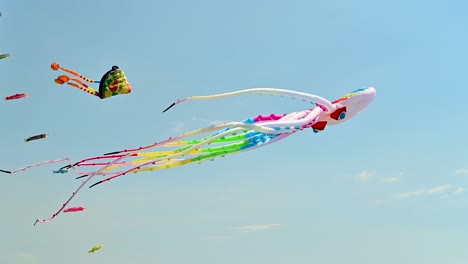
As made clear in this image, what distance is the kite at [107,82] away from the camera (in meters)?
24.0

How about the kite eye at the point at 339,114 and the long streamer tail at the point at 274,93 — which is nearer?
the long streamer tail at the point at 274,93

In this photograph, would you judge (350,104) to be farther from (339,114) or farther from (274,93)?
(274,93)

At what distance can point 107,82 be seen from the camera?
25031mm

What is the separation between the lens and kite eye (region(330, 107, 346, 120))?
80.9 feet

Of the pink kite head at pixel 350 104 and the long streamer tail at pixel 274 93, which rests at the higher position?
the long streamer tail at pixel 274 93

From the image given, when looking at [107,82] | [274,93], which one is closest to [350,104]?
[274,93]

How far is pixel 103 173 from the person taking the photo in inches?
912

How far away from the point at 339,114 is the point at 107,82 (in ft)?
31.4

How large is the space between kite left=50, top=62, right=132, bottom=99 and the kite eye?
872 centimetres

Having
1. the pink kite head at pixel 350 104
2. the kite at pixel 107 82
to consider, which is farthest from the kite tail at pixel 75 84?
the pink kite head at pixel 350 104

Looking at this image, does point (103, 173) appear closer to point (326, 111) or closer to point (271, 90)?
point (271, 90)

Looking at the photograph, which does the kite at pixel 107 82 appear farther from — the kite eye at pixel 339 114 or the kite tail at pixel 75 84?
the kite eye at pixel 339 114

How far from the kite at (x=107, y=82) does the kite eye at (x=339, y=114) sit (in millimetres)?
8715

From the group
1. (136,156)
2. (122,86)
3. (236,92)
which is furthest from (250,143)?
(122,86)
